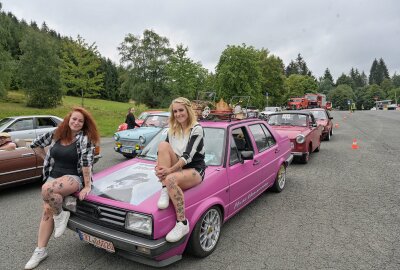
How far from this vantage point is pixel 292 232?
13.6 feet

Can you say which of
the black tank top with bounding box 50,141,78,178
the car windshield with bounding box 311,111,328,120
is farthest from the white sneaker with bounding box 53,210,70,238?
the car windshield with bounding box 311,111,328,120

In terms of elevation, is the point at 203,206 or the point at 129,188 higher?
the point at 129,188

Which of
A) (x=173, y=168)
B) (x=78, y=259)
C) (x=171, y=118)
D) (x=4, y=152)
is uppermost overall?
(x=171, y=118)

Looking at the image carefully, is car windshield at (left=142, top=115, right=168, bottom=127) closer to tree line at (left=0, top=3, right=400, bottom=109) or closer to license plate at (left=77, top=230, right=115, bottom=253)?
license plate at (left=77, top=230, right=115, bottom=253)

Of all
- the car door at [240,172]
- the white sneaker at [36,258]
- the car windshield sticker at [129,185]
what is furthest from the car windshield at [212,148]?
the white sneaker at [36,258]

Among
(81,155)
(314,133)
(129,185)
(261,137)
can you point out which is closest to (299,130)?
(314,133)

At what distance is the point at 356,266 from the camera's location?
129 inches

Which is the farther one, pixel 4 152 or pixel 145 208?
pixel 4 152

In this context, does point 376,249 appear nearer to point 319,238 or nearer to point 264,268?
point 319,238

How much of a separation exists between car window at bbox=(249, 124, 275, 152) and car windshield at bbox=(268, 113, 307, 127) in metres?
4.40

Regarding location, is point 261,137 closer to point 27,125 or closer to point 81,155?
point 81,155

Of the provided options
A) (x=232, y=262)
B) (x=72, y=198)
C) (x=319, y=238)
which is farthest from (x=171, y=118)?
(x=319, y=238)

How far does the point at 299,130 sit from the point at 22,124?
33.3ft

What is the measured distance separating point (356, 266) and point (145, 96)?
4642 cm
